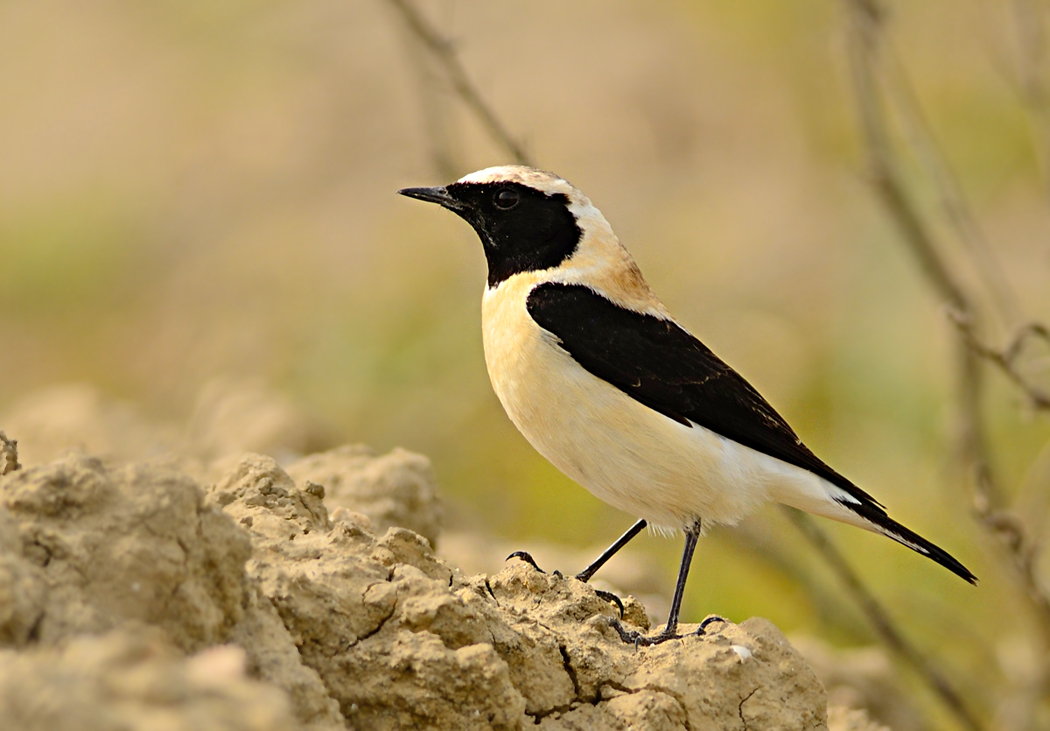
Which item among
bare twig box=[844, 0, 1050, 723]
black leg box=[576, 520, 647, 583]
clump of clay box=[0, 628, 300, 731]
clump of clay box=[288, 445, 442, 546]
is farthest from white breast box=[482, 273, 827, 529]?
clump of clay box=[0, 628, 300, 731]

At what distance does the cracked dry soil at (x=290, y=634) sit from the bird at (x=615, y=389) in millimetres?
704

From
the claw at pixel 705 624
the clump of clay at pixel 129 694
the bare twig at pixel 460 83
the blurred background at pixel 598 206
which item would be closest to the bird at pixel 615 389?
the claw at pixel 705 624

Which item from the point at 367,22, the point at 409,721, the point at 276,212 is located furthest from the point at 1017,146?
the point at 409,721

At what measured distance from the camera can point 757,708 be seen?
12.3 ft

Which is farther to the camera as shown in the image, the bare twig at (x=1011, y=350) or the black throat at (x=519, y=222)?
the black throat at (x=519, y=222)

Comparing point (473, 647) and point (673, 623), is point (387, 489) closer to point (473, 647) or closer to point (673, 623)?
point (673, 623)

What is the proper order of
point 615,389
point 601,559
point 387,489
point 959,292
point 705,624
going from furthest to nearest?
point 959,292, point 387,489, point 601,559, point 615,389, point 705,624

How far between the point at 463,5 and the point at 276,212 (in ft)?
15.0

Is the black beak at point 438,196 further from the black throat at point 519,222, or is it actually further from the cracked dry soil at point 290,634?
the cracked dry soil at point 290,634

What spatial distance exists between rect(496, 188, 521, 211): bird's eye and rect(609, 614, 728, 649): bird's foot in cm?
194

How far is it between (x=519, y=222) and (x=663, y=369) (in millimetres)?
917

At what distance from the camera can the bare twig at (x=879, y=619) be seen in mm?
6223

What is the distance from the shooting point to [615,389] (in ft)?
16.0

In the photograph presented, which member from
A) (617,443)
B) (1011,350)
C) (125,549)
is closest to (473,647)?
(125,549)
